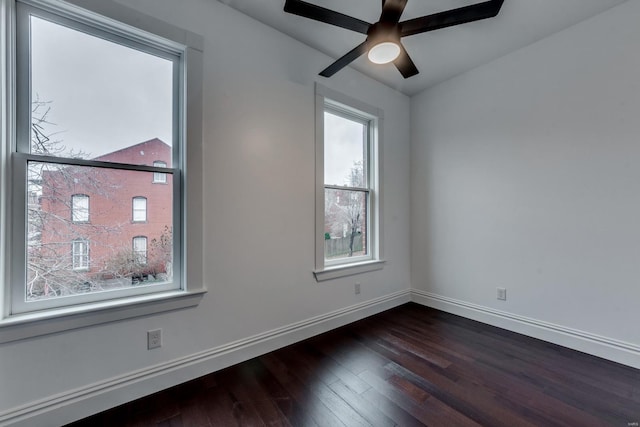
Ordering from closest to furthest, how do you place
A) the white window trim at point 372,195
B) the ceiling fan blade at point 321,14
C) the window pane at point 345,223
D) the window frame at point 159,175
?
the ceiling fan blade at point 321,14 < the window frame at point 159,175 < the white window trim at point 372,195 < the window pane at point 345,223

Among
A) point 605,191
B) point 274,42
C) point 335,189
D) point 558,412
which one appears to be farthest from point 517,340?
point 274,42

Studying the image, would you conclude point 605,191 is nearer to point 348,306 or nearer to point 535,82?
point 535,82

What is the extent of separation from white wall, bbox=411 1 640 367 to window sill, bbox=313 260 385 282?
31.1 inches

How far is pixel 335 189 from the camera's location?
2967mm

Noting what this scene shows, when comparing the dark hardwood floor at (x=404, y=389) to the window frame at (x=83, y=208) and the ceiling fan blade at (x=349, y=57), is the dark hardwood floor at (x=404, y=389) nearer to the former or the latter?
the window frame at (x=83, y=208)

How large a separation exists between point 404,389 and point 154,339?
1.71m

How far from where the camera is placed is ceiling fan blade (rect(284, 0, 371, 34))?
64.1 inches

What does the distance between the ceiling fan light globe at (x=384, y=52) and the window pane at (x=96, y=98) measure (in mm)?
1476

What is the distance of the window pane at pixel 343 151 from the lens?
292cm

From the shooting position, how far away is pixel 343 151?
3080mm

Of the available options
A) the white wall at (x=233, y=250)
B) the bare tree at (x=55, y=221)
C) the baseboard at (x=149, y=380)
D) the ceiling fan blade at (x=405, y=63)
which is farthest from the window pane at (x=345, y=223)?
the bare tree at (x=55, y=221)

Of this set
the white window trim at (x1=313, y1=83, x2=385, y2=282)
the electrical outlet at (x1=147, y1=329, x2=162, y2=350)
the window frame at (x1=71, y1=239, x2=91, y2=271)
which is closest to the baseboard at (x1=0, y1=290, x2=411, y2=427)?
the electrical outlet at (x1=147, y1=329, x2=162, y2=350)

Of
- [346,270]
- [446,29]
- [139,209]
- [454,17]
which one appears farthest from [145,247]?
[446,29]

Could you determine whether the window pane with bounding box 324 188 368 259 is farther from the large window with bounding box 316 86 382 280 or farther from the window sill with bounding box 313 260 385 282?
the window sill with bounding box 313 260 385 282
